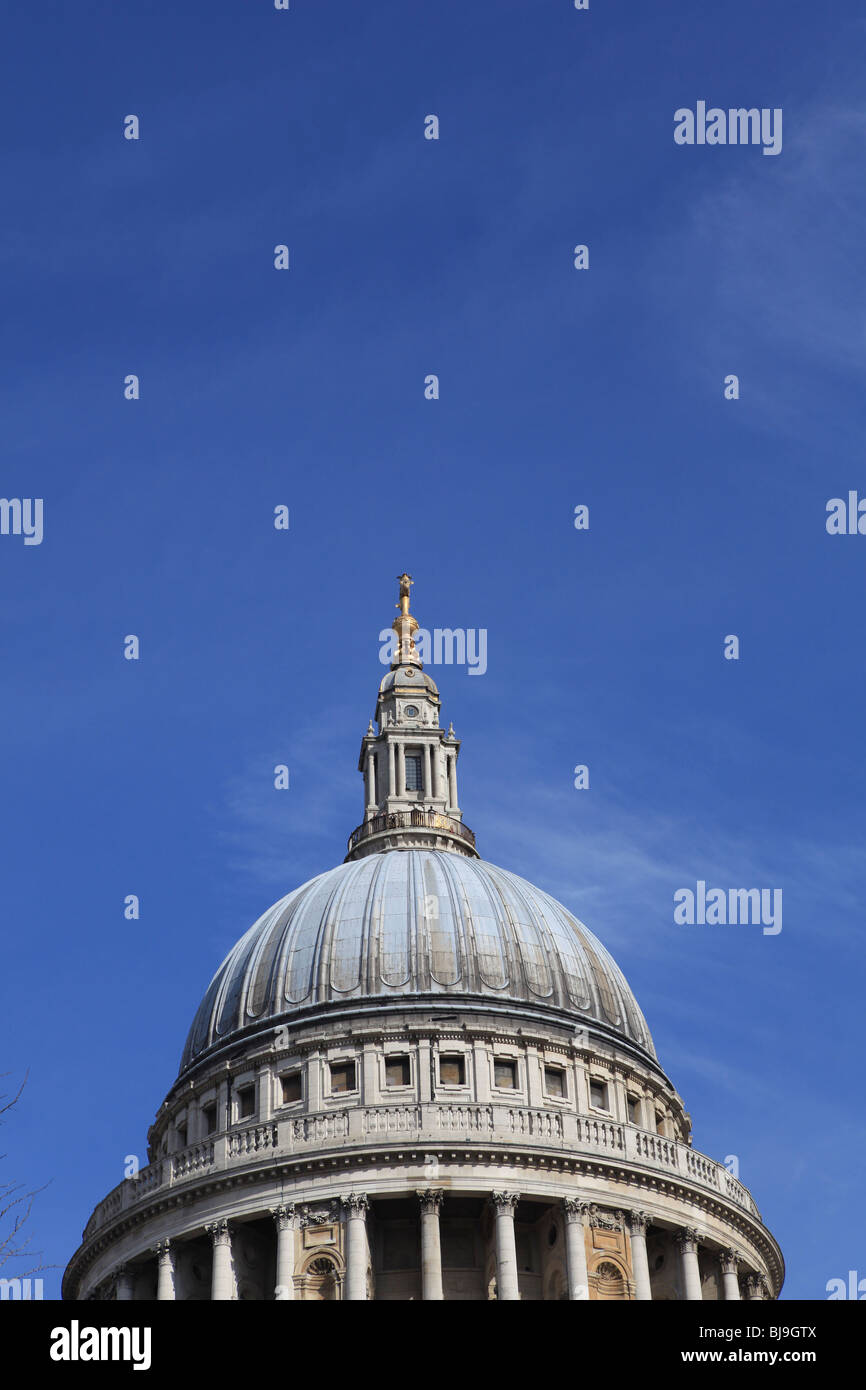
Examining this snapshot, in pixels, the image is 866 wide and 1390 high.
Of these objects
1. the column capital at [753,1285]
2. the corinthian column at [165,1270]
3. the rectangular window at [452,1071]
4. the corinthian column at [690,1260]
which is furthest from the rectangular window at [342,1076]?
the column capital at [753,1285]

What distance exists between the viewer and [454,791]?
317 feet

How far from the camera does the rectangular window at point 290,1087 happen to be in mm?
79562

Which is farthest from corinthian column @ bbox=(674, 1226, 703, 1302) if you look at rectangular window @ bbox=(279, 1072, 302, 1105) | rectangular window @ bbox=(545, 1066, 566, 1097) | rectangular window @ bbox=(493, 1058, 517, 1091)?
rectangular window @ bbox=(279, 1072, 302, 1105)

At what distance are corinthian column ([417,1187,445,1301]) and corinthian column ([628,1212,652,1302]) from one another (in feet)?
22.1

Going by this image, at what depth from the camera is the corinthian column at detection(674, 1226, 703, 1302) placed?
7575cm

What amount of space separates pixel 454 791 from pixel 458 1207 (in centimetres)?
2581

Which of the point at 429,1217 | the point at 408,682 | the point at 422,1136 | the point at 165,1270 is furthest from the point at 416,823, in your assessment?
the point at 165,1270

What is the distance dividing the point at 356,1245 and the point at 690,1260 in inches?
496

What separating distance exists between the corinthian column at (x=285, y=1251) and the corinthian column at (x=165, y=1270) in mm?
4309

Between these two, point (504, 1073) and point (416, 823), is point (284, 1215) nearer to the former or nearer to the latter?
point (504, 1073)

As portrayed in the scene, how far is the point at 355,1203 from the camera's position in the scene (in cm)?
7281

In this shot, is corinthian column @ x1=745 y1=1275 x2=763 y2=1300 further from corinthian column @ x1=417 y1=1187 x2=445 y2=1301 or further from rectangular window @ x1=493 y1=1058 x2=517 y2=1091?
corinthian column @ x1=417 y1=1187 x2=445 y2=1301

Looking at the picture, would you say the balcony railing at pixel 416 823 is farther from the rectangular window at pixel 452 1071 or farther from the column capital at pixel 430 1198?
the column capital at pixel 430 1198
